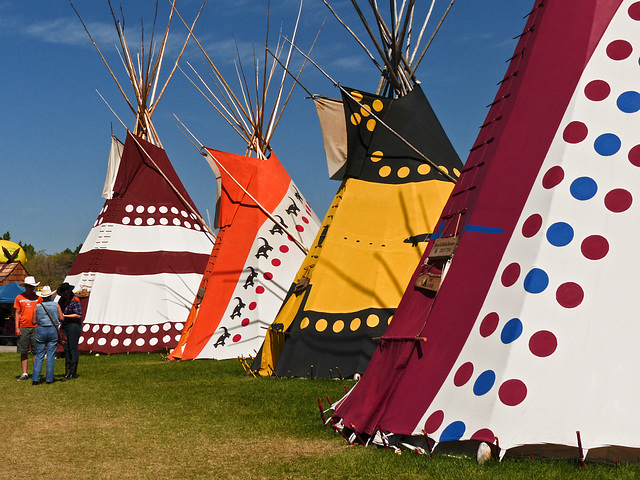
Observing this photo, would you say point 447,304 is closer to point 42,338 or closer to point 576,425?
point 576,425

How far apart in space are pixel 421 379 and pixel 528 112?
2.05m

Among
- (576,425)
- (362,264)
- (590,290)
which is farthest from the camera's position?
(362,264)

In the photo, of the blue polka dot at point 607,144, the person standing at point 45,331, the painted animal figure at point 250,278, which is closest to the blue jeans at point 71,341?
the person standing at point 45,331

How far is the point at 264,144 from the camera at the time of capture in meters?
13.5

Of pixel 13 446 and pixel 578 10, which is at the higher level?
pixel 578 10

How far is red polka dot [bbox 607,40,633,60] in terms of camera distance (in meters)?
4.71

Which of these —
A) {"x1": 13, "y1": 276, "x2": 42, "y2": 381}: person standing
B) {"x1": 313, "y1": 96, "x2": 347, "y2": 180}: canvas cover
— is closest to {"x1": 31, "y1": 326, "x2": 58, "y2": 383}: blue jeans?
{"x1": 13, "y1": 276, "x2": 42, "y2": 381}: person standing

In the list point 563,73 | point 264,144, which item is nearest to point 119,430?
point 563,73

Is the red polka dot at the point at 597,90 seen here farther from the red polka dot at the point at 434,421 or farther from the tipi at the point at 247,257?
the tipi at the point at 247,257

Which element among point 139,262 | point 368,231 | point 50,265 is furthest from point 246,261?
point 50,265

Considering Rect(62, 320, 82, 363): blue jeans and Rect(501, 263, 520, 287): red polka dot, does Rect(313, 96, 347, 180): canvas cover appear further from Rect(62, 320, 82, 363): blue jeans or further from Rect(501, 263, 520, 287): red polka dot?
Rect(501, 263, 520, 287): red polka dot

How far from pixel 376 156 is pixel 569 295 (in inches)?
213

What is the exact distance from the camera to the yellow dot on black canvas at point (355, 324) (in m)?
8.40

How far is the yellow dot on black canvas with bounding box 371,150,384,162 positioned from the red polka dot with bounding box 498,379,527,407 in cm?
564
